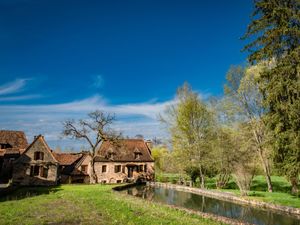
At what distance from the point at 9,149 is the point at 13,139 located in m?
2.88

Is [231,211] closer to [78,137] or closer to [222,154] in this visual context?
[222,154]

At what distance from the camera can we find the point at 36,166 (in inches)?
1473

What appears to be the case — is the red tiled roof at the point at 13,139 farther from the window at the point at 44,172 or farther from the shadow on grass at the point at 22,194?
the shadow on grass at the point at 22,194

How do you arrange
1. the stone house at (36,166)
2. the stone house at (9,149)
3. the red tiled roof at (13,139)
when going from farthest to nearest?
the red tiled roof at (13,139) < the stone house at (9,149) < the stone house at (36,166)

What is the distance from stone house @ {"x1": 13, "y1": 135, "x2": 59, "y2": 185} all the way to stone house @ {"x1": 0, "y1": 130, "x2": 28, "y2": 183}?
15.7 feet

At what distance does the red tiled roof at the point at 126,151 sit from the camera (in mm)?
47219

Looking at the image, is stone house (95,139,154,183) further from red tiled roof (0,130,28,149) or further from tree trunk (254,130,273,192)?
tree trunk (254,130,273,192)

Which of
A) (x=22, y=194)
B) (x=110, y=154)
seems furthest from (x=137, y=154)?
(x=22, y=194)

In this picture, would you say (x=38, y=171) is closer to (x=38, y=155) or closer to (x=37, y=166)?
(x=37, y=166)

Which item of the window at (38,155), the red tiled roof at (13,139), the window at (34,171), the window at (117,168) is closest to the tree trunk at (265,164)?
the window at (117,168)

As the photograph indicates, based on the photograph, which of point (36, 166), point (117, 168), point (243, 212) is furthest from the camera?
point (117, 168)

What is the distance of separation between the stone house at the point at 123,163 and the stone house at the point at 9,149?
12700mm

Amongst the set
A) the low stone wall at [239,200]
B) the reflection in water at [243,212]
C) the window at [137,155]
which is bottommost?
the reflection in water at [243,212]

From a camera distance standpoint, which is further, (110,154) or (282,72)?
(110,154)
